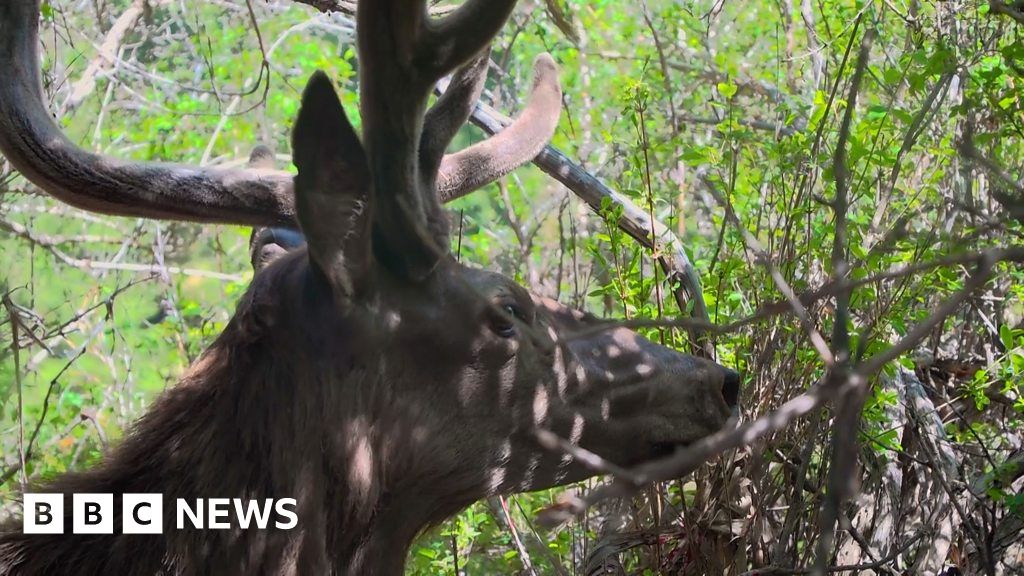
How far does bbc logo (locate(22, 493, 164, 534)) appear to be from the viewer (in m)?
3.27

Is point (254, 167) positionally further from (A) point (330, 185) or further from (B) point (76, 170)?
(A) point (330, 185)

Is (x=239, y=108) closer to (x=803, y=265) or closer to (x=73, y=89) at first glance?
(x=73, y=89)

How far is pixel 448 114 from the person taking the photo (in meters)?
3.95

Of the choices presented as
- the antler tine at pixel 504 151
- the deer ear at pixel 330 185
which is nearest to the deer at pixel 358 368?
the deer ear at pixel 330 185

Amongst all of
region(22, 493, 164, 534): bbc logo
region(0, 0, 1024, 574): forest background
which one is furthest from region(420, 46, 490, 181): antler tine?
region(22, 493, 164, 534): bbc logo

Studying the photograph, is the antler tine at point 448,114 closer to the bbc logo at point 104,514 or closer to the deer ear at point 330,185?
the deer ear at point 330,185

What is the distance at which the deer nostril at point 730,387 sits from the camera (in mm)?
3990

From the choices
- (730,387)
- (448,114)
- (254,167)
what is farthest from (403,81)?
(730,387)

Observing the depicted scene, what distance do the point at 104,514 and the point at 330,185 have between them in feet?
3.59


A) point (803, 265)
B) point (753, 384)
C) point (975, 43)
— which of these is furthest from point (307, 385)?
point (975, 43)

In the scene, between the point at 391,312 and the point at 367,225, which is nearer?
the point at 367,225

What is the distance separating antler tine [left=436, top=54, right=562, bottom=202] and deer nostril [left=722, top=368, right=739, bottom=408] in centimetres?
109

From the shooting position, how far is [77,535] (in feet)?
10.8

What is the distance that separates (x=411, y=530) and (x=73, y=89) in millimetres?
5555
